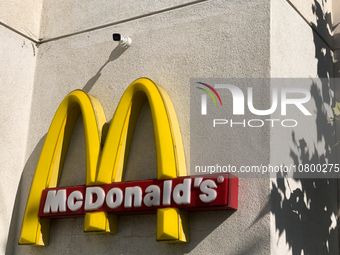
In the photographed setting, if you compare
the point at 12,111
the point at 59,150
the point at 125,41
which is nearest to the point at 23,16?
the point at 12,111

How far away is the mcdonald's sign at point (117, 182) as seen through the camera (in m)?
5.77

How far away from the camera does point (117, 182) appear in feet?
20.9

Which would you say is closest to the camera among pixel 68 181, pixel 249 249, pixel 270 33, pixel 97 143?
pixel 249 249

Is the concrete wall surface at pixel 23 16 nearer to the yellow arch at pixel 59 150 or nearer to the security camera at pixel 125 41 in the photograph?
the yellow arch at pixel 59 150

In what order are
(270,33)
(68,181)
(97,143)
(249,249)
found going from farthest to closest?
(68,181), (97,143), (270,33), (249,249)

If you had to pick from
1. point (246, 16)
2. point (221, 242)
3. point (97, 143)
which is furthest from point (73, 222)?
point (246, 16)

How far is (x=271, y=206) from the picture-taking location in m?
5.57

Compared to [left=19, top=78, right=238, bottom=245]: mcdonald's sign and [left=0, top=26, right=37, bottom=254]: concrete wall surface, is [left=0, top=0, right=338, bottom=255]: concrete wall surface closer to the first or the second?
[left=0, top=26, right=37, bottom=254]: concrete wall surface

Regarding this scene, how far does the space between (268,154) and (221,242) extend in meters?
1.24

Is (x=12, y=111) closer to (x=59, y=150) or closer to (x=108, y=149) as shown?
(x=59, y=150)

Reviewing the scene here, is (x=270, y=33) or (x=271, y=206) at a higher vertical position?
(x=270, y=33)

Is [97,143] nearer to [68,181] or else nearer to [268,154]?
[68,181]

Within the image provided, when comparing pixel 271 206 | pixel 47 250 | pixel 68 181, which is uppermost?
pixel 68 181

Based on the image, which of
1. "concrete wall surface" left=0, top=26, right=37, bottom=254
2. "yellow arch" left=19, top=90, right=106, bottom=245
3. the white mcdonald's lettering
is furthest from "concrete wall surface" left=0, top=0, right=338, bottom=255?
the white mcdonald's lettering
